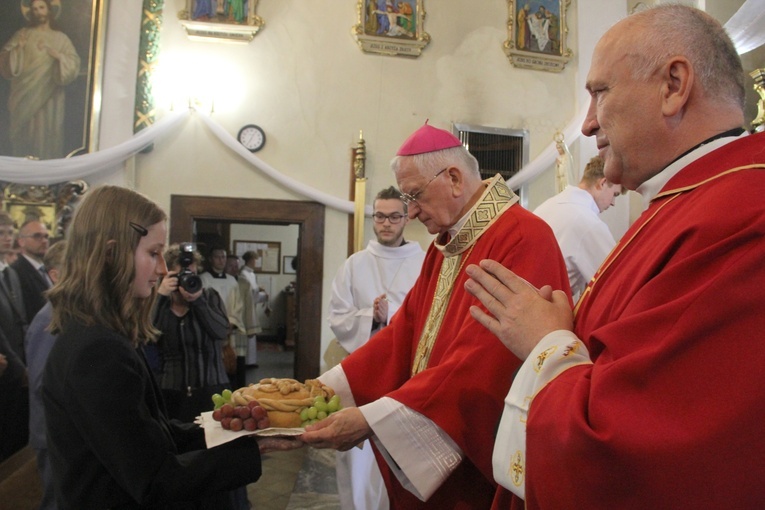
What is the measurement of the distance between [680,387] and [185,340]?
3799mm

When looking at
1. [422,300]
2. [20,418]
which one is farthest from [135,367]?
[20,418]

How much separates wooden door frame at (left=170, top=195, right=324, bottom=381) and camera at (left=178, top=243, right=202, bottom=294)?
2.22 metres

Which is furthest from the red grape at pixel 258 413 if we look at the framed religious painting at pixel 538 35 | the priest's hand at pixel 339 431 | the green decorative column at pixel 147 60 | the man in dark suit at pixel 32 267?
the framed religious painting at pixel 538 35

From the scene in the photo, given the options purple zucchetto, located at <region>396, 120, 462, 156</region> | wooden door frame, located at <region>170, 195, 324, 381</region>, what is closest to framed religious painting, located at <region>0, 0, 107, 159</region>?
wooden door frame, located at <region>170, 195, 324, 381</region>

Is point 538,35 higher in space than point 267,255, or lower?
higher

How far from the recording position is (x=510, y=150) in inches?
283

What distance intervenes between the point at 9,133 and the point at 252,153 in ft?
7.61

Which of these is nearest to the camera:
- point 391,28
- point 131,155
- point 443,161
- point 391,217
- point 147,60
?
point 443,161

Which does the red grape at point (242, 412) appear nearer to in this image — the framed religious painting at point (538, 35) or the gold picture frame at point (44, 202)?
the gold picture frame at point (44, 202)

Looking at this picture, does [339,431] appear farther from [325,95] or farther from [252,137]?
[325,95]

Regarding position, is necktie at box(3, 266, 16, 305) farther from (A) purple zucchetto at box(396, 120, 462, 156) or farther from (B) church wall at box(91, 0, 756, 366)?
(A) purple zucchetto at box(396, 120, 462, 156)

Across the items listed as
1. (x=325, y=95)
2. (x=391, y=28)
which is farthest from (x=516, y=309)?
(x=391, y=28)

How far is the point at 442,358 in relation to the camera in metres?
2.12

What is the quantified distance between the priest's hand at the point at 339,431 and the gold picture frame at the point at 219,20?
552 cm
